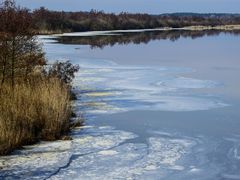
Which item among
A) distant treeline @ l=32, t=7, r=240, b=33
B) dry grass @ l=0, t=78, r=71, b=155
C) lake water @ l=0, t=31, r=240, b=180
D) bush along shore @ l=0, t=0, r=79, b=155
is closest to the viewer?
lake water @ l=0, t=31, r=240, b=180

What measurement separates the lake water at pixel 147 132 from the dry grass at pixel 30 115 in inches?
9.1

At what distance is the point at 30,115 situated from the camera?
8430 mm

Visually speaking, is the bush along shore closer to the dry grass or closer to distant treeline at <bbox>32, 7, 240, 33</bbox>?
the dry grass

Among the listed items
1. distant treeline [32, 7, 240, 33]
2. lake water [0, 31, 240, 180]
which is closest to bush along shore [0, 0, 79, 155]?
lake water [0, 31, 240, 180]

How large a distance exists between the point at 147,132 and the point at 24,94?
218cm

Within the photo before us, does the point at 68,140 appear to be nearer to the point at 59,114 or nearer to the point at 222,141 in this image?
the point at 59,114

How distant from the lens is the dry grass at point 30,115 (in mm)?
7520

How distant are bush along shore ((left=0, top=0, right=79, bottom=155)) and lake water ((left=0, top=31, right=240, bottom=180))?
12.4 inches

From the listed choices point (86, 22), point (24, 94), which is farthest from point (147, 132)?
point (86, 22)

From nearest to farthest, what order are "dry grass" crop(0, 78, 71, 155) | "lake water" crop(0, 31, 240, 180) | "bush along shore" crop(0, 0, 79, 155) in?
1. "lake water" crop(0, 31, 240, 180)
2. "dry grass" crop(0, 78, 71, 155)
3. "bush along shore" crop(0, 0, 79, 155)

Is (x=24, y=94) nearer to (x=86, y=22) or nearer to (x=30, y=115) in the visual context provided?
(x=30, y=115)

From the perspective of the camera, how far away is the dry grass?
7520 millimetres

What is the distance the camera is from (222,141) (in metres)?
8.13

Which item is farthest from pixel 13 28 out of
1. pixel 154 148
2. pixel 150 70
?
pixel 150 70
